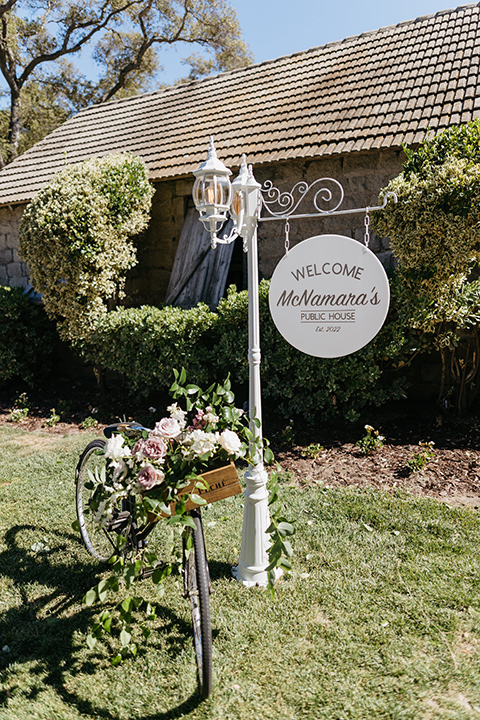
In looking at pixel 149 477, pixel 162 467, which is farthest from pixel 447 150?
pixel 149 477

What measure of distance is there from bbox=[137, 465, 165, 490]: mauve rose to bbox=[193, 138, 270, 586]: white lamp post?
772 mm

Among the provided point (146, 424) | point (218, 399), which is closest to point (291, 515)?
point (218, 399)

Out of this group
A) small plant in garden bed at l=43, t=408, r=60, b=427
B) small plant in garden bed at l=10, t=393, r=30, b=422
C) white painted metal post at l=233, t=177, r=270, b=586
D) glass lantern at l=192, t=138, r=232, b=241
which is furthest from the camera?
small plant in garden bed at l=10, t=393, r=30, b=422

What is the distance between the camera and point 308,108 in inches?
291

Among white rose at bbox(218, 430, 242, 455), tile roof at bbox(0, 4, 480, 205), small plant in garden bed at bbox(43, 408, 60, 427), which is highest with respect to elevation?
tile roof at bbox(0, 4, 480, 205)

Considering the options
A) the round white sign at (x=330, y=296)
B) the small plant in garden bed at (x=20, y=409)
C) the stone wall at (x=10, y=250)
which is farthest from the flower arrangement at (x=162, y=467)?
the stone wall at (x=10, y=250)

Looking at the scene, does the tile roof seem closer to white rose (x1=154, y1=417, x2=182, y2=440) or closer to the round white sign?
the round white sign

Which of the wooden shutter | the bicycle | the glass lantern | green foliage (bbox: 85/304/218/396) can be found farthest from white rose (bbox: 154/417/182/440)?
the wooden shutter

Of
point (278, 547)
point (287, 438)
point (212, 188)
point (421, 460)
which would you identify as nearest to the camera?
point (278, 547)

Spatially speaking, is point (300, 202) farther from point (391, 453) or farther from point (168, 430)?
point (168, 430)

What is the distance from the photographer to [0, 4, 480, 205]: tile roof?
6.38 metres

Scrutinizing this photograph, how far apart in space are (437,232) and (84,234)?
4.55m

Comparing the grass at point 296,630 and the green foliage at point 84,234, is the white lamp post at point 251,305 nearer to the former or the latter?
the grass at point 296,630

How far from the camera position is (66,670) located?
247cm
